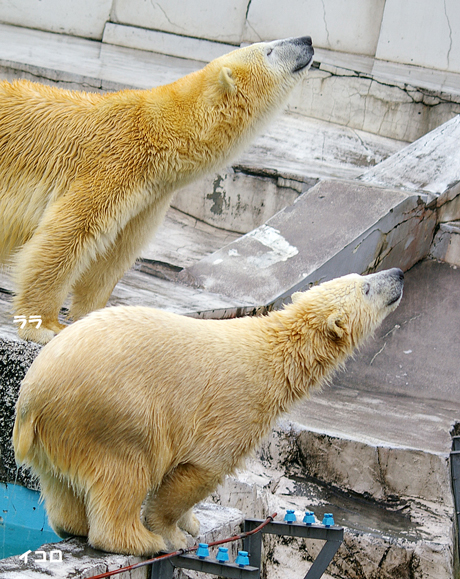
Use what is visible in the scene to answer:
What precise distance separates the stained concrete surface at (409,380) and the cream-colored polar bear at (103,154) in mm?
1480

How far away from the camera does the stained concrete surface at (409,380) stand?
14.1 feet

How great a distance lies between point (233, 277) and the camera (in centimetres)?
523

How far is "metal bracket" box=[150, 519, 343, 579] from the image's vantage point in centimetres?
244

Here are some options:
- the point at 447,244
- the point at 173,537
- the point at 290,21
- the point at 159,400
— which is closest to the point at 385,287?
the point at 159,400

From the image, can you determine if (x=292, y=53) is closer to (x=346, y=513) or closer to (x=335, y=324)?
(x=335, y=324)

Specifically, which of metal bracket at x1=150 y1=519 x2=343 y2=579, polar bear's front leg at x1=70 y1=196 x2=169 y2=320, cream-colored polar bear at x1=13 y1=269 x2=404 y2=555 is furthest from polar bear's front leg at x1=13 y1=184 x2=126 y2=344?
metal bracket at x1=150 y1=519 x2=343 y2=579

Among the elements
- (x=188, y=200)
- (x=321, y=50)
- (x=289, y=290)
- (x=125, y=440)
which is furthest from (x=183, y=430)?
(x=321, y=50)

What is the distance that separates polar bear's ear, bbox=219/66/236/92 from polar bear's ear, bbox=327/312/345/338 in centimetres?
141

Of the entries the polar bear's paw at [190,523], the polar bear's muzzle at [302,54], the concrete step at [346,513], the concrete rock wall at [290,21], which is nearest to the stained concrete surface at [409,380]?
the concrete step at [346,513]

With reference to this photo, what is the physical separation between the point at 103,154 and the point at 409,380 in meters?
2.62

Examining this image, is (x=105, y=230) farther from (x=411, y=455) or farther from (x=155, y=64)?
(x=155, y=64)

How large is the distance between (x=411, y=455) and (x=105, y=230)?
1.89m

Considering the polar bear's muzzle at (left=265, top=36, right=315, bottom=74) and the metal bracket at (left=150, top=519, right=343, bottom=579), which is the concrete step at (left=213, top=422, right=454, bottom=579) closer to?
the metal bracket at (left=150, top=519, right=343, bottom=579)

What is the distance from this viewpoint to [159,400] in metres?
2.49
